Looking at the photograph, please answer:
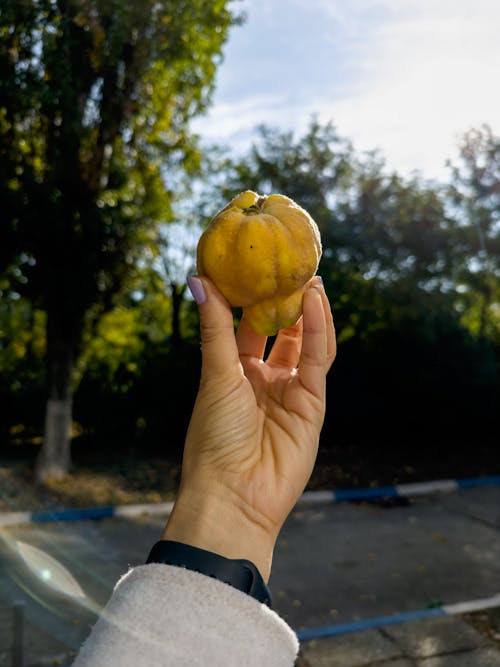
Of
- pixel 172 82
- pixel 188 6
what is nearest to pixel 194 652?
pixel 188 6

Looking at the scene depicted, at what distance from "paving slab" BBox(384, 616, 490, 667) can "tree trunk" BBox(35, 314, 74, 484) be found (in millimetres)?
6290

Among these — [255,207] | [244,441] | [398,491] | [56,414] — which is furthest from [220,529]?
[398,491]

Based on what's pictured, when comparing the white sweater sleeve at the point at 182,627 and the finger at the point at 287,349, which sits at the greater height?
the finger at the point at 287,349

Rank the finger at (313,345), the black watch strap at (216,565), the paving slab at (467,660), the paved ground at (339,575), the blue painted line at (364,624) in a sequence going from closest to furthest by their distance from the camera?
the black watch strap at (216,565)
the finger at (313,345)
the paving slab at (467,660)
the paved ground at (339,575)
the blue painted line at (364,624)

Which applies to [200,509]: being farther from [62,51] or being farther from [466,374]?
[466,374]

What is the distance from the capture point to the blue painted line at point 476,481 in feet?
38.6

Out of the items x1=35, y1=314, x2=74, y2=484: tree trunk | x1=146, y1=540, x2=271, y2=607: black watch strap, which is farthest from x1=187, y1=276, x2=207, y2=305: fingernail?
x1=35, y1=314, x2=74, y2=484: tree trunk

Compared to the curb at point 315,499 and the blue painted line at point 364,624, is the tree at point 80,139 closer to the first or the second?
the curb at point 315,499

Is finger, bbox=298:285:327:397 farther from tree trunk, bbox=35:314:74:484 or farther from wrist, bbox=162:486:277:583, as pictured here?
tree trunk, bbox=35:314:74:484

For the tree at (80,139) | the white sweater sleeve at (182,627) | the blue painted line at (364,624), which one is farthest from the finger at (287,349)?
the tree at (80,139)

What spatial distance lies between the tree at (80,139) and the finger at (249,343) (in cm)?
715

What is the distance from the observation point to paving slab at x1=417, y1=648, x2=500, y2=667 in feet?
16.8

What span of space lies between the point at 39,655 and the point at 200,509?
14.6 feet

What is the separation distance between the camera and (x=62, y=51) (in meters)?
8.57
